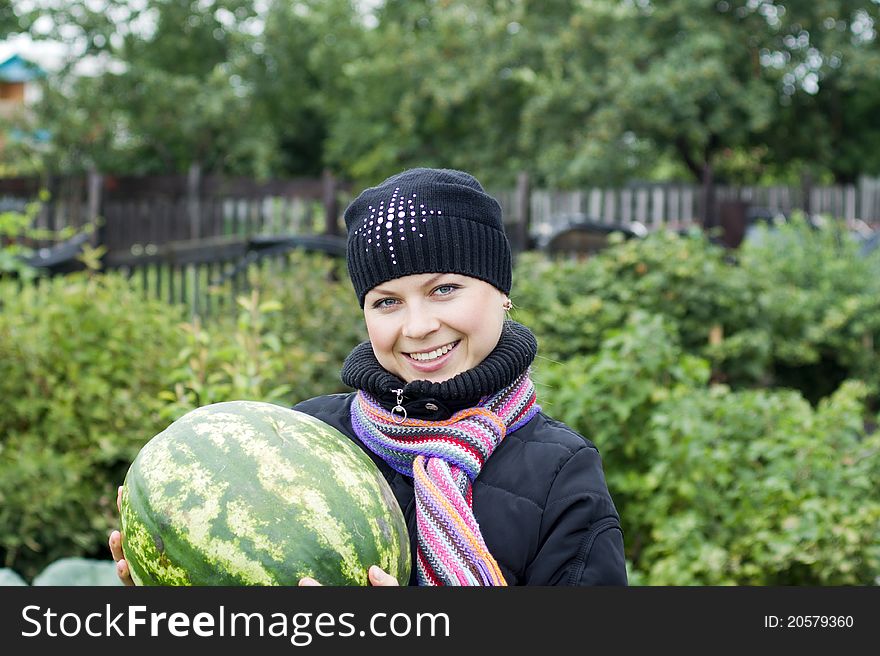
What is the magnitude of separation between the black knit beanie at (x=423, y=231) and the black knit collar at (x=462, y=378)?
0.15 metres

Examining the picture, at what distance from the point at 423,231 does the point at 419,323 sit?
197mm

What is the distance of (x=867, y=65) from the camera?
59.6 feet

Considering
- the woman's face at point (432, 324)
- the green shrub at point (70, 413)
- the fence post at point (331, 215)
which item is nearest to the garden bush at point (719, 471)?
the green shrub at point (70, 413)

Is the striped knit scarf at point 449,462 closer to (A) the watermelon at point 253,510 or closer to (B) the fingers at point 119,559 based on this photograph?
(A) the watermelon at point 253,510

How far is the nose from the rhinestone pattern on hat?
118 mm

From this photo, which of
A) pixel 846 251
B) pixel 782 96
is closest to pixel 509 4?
pixel 782 96

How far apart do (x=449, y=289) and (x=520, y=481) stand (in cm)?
44

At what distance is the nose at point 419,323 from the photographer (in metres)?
2.15

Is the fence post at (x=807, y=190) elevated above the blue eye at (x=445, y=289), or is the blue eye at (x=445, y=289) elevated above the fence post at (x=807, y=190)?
the blue eye at (x=445, y=289)

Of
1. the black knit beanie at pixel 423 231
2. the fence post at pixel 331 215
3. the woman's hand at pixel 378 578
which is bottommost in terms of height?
the fence post at pixel 331 215

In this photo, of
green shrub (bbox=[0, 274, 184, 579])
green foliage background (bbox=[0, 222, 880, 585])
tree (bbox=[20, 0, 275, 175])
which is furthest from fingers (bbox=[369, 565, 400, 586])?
tree (bbox=[20, 0, 275, 175])

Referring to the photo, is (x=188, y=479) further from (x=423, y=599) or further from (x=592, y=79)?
(x=592, y=79)

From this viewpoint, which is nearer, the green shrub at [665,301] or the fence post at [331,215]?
the green shrub at [665,301]

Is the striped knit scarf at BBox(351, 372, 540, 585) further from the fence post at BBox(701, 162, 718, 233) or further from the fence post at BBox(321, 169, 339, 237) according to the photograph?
the fence post at BBox(701, 162, 718, 233)
